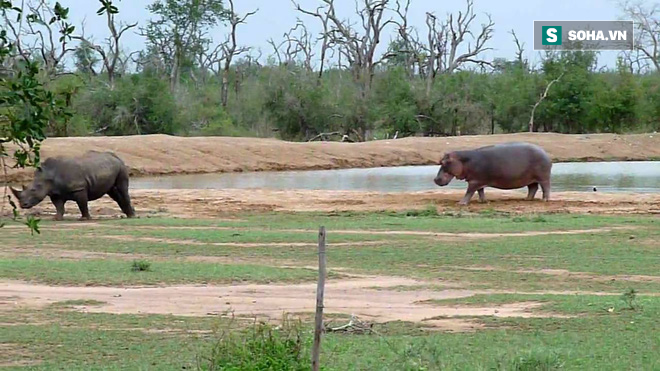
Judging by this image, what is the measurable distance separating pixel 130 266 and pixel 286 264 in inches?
85.1

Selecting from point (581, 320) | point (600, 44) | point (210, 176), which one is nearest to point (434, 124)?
point (600, 44)

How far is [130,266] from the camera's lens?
590 inches

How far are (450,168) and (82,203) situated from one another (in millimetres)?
9608

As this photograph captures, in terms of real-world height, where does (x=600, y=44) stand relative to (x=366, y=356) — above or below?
above

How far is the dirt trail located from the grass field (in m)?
0.07

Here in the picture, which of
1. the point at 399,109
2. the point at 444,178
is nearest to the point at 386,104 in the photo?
the point at 399,109

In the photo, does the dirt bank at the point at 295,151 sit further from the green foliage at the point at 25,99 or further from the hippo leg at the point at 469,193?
the green foliage at the point at 25,99

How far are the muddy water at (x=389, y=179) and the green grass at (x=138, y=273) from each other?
1834 cm

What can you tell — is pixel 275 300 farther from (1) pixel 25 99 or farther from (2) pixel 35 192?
(2) pixel 35 192

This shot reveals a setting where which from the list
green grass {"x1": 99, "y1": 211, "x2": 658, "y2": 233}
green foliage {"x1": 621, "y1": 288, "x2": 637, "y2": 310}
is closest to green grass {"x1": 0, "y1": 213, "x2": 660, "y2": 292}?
green grass {"x1": 99, "y1": 211, "x2": 658, "y2": 233}

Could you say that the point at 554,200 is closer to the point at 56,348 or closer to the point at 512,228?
the point at 512,228

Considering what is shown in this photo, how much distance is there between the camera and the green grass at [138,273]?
1377cm

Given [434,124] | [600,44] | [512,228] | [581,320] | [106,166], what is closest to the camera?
[581,320]

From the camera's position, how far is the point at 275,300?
12.2 meters
